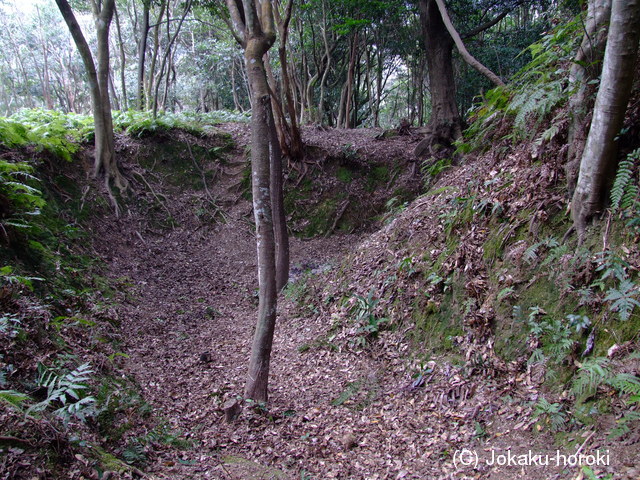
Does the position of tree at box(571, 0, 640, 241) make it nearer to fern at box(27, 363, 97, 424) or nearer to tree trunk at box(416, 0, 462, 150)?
fern at box(27, 363, 97, 424)

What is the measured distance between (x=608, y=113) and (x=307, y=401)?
4821 millimetres

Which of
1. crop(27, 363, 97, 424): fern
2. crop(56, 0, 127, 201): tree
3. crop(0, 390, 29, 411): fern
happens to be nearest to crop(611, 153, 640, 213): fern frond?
crop(27, 363, 97, 424): fern

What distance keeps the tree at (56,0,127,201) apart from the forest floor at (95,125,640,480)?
261 centimetres

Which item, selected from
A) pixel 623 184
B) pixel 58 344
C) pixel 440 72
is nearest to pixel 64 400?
pixel 58 344

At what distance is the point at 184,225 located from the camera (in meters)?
12.3

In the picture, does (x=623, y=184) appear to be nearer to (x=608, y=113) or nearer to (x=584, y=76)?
(x=608, y=113)

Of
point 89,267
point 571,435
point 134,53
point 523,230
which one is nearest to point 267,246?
point 523,230

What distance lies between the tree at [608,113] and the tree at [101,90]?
10.5m

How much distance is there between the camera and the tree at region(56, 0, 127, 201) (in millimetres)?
10062

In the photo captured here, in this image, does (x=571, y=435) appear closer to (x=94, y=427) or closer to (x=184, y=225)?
(x=94, y=427)

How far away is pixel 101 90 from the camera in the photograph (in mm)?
10742

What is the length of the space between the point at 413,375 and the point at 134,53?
32.0m

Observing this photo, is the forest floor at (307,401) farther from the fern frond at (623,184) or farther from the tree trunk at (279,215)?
the fern frond at (623,184)

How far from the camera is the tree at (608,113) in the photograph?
3816mm
